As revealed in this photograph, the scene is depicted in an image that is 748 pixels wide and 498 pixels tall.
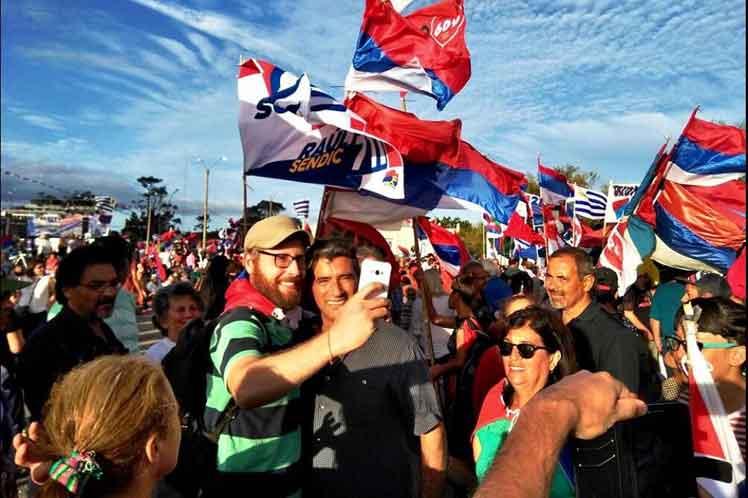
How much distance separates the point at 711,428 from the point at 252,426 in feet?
5.17

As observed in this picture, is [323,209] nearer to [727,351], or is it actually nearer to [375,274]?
[375,274]

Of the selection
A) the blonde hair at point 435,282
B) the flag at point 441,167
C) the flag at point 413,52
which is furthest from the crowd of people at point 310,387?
the blonde hair at point 435,282

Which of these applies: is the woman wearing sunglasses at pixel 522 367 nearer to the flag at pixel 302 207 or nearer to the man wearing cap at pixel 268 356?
the man wearing cap at pixel 268 356

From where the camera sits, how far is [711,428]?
3.45 feet

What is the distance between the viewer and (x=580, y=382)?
1182 millimetres

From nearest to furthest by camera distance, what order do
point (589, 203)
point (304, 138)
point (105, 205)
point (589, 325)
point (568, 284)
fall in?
1. point (589, 325)
2. point (568, 284)
3. point (304, 138)
4. point (589, 203)
5. point (105, 205)

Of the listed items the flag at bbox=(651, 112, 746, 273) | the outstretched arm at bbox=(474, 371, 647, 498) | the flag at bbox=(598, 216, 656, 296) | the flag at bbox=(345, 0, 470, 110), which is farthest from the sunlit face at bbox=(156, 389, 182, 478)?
the flag at bbox=(598, 216, 656, 296)

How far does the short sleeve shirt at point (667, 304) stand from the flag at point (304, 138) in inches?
110

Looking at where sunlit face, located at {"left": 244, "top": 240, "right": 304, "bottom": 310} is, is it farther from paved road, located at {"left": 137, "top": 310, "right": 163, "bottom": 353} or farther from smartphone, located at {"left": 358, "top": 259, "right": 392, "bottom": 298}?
paved road, located at {"left": 137, "top": 310, "right": 163, "bottom": 353}

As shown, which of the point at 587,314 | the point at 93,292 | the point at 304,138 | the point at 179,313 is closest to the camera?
the point at 93,292

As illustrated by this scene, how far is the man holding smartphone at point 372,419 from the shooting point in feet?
7.70

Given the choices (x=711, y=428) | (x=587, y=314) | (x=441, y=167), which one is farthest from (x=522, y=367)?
(x=441, y=167)

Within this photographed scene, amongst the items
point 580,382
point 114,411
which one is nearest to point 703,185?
point 580,382

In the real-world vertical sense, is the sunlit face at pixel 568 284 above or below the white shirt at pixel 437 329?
above
